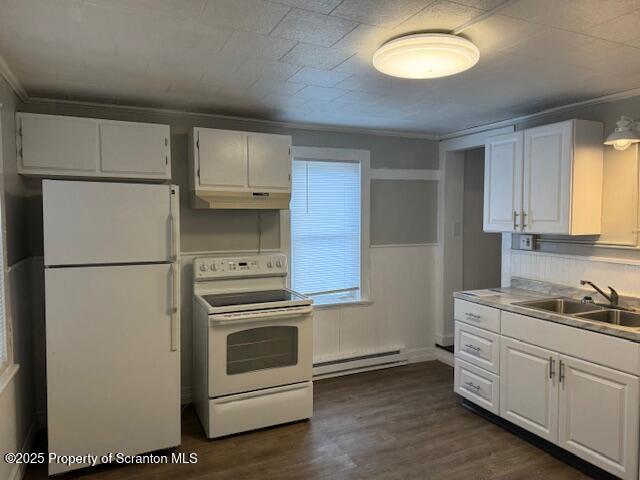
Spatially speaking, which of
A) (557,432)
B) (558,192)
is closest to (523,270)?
(558,192)

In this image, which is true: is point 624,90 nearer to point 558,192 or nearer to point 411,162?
point 558,192

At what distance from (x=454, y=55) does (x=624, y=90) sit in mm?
1597

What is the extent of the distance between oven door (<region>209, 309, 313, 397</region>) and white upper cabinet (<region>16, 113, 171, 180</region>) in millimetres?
1147

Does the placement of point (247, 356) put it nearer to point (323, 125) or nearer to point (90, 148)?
point (90, 148)

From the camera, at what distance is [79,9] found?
5.54ft

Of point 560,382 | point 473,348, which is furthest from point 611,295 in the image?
point 473,348

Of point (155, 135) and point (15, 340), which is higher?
point (155, 135)

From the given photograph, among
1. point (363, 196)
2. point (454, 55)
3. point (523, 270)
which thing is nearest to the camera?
point (454, 55)

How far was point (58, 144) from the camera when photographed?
2721 millimetres

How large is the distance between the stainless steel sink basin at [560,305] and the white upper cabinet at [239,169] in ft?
6.27

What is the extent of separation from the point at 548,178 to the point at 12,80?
11.0ft

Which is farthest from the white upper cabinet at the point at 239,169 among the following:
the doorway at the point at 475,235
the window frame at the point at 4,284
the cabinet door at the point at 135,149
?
the doorway at the point at 475,235

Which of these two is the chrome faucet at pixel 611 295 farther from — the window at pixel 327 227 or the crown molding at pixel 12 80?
the crown molding at pixel 12 80

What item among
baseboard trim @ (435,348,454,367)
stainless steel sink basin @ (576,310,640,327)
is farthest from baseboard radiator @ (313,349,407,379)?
stainless steel sink basin @ (576,310,640,327)
